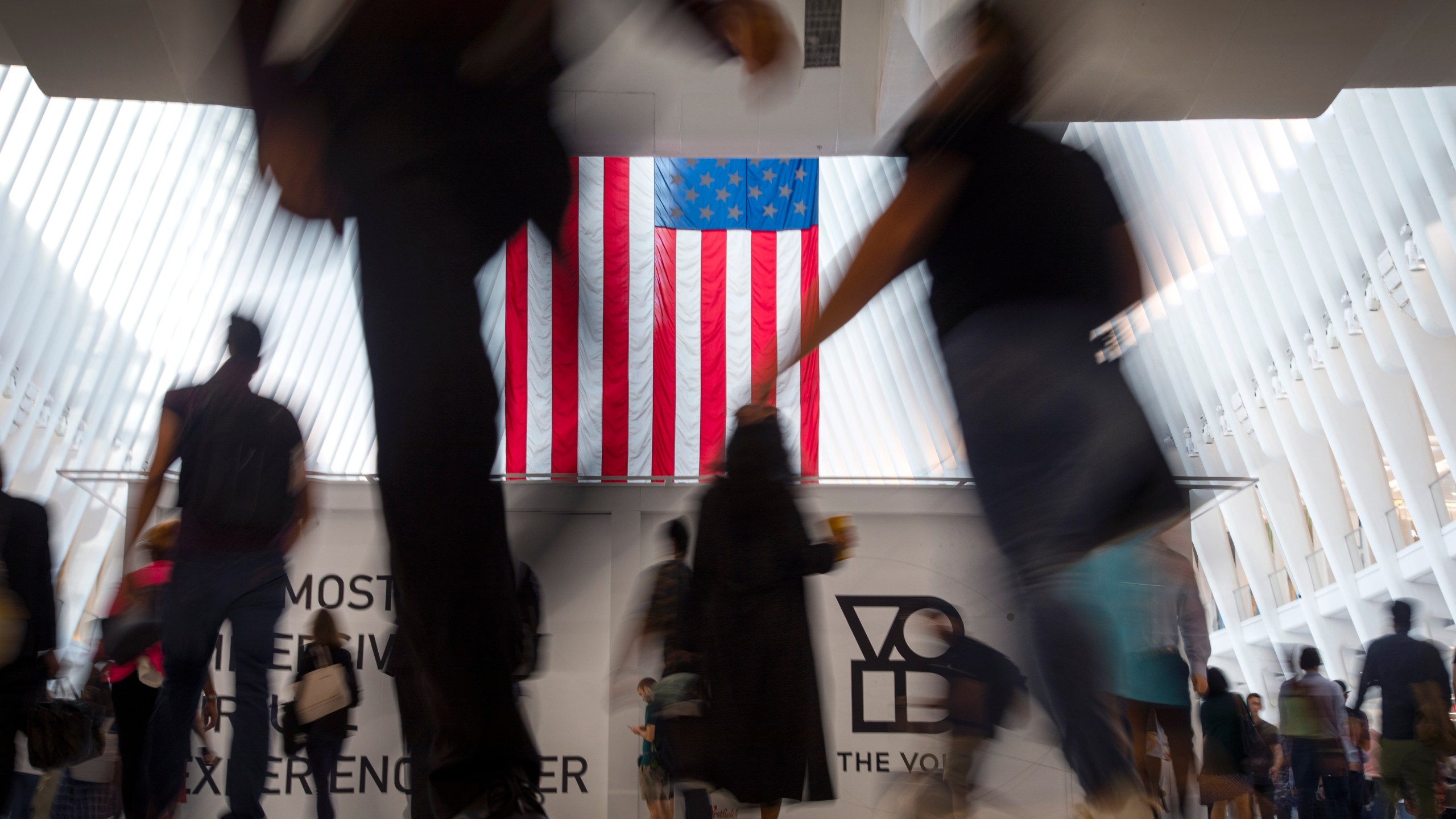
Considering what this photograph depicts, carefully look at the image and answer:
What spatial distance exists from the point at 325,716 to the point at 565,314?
2053 mm

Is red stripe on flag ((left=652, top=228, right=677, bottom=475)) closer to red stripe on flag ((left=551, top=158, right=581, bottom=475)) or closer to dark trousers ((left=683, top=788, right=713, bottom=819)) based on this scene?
dark trousers ((left=683, top=788, right=713, bottom=819))

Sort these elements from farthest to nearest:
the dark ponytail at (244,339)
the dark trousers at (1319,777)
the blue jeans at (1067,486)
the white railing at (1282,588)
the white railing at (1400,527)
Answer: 1. the white railing at (1282,588)
2. the white railing at (1400,527)
3. the dark trousers at (1319,777)
4. the dark ponytail at (244,339)
5. the blue jeans at (1067,486)

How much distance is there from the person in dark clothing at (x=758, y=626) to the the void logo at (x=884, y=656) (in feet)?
11.3

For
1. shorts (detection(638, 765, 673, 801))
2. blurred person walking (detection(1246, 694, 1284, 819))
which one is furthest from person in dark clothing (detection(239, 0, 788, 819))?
blurred person walking (detection(1246, 694, 1284, 819))

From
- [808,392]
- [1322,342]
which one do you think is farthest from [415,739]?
[1322,342]

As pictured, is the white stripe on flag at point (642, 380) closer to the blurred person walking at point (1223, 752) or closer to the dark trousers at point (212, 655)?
the blurred person walking at point (1223, 752)

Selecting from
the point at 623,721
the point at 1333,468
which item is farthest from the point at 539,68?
the point at 1333,468

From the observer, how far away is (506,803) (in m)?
0.79

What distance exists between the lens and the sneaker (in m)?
0.78

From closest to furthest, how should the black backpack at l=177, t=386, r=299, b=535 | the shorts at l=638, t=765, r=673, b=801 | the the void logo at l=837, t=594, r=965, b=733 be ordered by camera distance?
1. the black backpack at l=177, t=386, r=299, b=535
2. the shorts at l=638, t=765, r=673, b=801
3. the the void logo at l=837, t=594, r=965, b=733

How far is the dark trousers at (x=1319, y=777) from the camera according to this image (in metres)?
4.89

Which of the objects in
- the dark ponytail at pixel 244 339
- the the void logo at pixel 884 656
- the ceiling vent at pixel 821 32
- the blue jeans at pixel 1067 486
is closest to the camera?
the blue jeans at pixel 1067 486

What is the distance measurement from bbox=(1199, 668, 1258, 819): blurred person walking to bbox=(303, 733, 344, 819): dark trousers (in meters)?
3.85

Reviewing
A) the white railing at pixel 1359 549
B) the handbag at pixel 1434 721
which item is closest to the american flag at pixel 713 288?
the handbag at pixel 1434 721
